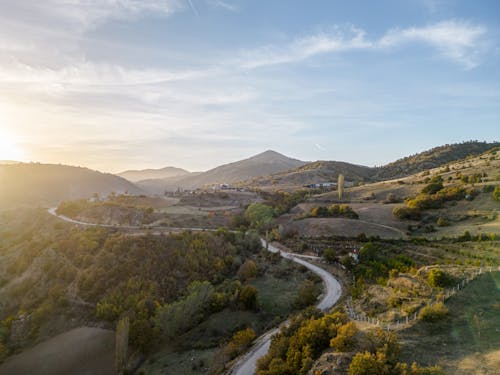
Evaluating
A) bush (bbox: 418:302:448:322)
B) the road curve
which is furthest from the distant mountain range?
bush (bbox: 418:302:448:322)

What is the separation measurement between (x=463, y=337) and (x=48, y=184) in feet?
559

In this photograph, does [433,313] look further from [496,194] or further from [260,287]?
[496,194]

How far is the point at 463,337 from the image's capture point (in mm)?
14391

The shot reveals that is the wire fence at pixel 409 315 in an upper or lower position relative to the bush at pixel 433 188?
lower

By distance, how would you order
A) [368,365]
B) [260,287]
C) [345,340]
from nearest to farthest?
[368,365], [345,340], [260,287]

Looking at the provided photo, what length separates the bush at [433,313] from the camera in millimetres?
16156

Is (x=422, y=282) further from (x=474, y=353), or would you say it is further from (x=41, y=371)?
(x=41, y=371)

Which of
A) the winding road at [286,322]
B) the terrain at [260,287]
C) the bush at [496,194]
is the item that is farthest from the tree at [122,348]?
the bush at [496,194]

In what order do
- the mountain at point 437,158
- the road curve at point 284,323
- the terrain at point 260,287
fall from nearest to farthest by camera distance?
the terrain at point 260,287 → the road curve at point 284,323 → the mountain at point 437,158

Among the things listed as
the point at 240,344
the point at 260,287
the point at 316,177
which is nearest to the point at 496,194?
the point at 260,287

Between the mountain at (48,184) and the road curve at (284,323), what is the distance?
117206 millimetres

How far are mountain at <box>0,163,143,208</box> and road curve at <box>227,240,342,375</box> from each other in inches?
4614

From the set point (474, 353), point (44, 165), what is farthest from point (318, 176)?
point (44, 165)

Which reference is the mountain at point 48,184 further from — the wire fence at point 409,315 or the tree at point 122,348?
the wire fence at point 409,315
